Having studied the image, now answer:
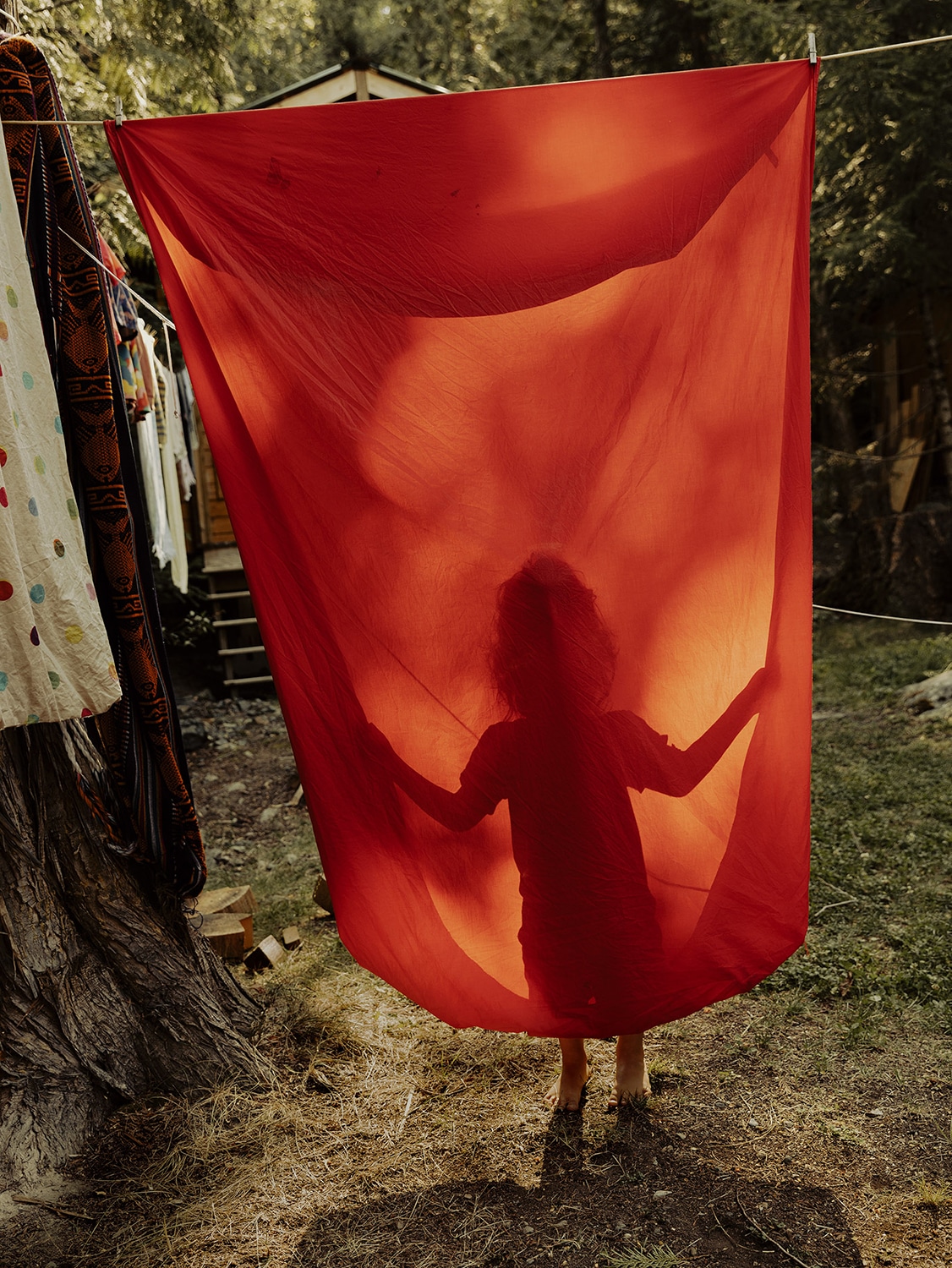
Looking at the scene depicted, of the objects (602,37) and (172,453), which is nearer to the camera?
(172,453)

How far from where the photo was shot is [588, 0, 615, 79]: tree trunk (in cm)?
978

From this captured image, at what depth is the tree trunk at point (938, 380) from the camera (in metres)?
7.93

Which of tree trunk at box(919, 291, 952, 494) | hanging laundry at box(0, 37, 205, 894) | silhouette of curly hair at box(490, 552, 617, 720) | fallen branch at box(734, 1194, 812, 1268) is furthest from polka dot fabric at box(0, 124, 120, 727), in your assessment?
tree trunk at box(919, 291, 952, 494)

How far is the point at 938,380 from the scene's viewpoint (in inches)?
315

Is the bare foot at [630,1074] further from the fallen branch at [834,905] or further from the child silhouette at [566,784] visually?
the fallen branch at [834,905]

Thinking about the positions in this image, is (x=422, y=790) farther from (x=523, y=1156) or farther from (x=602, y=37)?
(x=602, y=37)

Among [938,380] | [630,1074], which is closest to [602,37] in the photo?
[938,380]

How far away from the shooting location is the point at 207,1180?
2104mm

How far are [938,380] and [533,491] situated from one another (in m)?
7.52

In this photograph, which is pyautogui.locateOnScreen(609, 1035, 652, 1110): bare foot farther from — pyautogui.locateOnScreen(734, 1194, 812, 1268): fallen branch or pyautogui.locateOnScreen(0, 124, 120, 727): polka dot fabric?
pyautogui.locateOnScreen(0, 124, 120, 727): polka dot fabric

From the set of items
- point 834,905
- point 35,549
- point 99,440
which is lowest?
point 834,905

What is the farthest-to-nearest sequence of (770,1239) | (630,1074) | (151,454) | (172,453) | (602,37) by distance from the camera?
1. (602,37)
2. (172,453)
3. (151,454)
4. (630,1074)
5. (770,1239)

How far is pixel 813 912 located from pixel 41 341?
2984mm

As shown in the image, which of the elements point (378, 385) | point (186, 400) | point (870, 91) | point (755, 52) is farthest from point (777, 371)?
point (755, 52)
